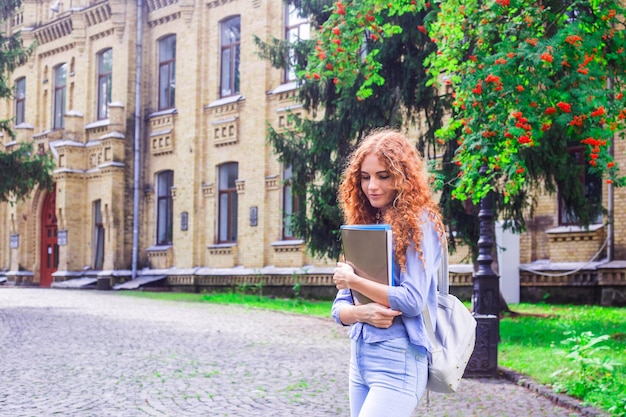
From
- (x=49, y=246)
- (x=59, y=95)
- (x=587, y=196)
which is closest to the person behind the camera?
(x=587, y=196)

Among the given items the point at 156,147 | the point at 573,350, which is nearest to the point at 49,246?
the point at 156,147

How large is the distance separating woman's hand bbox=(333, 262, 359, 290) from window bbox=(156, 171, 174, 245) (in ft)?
83.9

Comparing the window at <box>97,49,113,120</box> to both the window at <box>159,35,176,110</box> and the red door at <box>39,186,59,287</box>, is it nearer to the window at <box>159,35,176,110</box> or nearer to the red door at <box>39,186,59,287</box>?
the window at <box>159,35,176,110</box>

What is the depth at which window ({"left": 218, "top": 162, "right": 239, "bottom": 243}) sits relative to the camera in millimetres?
26562

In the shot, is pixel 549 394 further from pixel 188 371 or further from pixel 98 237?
pixel 98 237

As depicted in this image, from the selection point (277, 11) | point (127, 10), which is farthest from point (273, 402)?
point (127, 10)

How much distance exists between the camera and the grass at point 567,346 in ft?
26.6

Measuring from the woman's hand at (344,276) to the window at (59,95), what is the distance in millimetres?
31447

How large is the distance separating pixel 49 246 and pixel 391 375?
31.6m

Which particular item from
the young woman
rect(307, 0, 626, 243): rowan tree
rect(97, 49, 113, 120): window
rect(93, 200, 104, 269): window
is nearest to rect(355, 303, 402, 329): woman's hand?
the young woman

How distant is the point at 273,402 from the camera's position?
8.00 m

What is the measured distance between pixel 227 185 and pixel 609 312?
13.7m

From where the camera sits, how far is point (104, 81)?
1248 inches

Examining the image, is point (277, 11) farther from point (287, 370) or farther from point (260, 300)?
point (287, 370)
